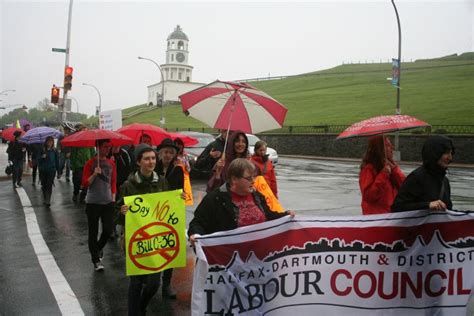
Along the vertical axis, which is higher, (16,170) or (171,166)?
(171,166)

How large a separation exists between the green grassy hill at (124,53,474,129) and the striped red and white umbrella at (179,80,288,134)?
36025 mm

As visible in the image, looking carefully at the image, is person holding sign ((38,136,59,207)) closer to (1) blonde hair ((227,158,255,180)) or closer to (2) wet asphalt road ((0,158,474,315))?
(2) wet asphalt road ((0,158,474,315))

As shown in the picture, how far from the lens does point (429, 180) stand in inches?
156

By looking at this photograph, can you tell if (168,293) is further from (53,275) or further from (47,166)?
(47,166)

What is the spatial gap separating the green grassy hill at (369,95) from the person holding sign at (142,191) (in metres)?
37.9

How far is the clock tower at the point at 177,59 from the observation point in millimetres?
134875

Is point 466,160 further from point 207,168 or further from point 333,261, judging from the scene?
point 333,261

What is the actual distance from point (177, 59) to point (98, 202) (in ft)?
442

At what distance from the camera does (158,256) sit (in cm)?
415

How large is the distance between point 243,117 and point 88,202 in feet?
7.68

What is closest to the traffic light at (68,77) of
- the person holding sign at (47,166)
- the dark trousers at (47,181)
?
the person holding sign at (47,166)

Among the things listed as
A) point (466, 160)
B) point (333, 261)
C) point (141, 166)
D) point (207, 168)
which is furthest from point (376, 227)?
point (466, 160)

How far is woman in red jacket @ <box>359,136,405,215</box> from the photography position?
15.8 ft

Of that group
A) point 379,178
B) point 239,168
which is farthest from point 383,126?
point 239,168
